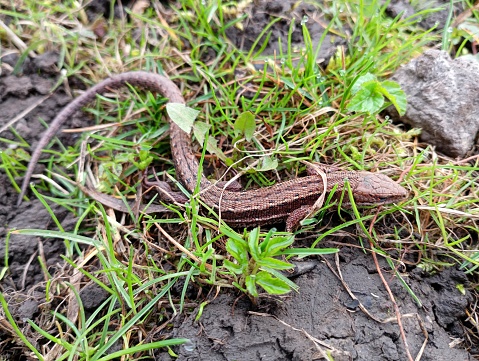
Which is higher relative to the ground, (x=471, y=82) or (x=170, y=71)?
(x=471, y=82)

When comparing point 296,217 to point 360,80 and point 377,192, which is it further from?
point 360,80

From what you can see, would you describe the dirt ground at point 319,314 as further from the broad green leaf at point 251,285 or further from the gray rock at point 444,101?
the gray rock at point 444,101

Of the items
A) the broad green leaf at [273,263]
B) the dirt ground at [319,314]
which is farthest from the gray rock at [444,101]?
the broad green leaf at [273,263]

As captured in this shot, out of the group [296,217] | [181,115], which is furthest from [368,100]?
[181,115]

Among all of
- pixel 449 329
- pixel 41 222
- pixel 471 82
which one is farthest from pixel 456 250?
pixel 41 222

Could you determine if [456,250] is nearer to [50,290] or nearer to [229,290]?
[229,290]
